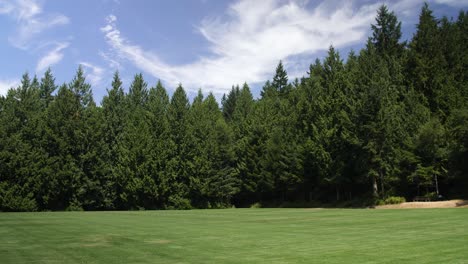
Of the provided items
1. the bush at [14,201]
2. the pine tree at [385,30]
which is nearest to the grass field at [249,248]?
the bush at [14,201]

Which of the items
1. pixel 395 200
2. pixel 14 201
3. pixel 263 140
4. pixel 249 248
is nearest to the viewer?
pixel 249 248

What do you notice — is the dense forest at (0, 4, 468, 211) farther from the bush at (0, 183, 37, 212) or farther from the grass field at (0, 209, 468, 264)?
the grass field at (0, 209, 468, 264)

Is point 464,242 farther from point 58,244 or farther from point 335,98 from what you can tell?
point 335,98

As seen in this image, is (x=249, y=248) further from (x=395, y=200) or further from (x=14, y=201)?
(x=14, y=201)

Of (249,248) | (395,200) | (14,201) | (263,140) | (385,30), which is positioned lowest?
(249,248)

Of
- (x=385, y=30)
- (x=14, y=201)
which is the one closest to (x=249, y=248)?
(x=14, y=201)

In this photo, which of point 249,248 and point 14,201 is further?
point 14,201

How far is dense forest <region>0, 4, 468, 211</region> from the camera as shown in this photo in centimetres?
4688

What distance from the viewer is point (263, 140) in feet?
216

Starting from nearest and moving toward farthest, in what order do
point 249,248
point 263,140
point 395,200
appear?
point 249,248 → point 395,200 → point 263,140

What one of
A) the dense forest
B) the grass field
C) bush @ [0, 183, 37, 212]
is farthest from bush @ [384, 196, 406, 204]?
bush @ [0, 183, 37, 212]

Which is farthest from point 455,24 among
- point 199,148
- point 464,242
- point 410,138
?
point 464,242

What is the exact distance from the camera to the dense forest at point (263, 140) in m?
46.9

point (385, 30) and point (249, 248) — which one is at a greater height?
point (385, 30)
